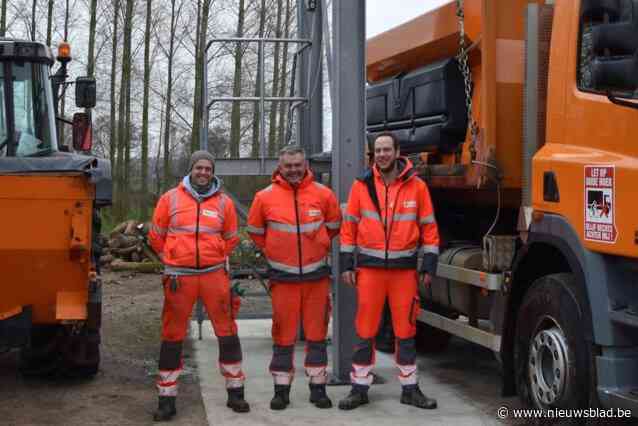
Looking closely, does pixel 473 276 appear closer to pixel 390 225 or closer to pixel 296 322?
pixel 390 225

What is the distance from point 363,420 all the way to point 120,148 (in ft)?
69.4

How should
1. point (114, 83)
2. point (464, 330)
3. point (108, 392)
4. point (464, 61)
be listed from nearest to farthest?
point (464, 330) → point (464, 61) → point (108, 392) → point (114, 83)

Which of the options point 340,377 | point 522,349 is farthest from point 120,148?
point 522,349

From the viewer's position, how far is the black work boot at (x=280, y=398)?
6.37 m

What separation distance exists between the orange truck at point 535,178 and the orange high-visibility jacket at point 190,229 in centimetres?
179

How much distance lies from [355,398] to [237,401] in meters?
0.82

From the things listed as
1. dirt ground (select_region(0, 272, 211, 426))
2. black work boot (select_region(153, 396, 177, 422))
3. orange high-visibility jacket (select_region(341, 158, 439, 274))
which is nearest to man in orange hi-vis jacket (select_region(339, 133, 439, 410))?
orange high-visibility jacket (select_region(341, 158, 439, 274))

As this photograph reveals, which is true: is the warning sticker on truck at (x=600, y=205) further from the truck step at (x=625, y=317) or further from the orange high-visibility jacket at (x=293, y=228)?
the orange high-visibility jacket at (x=293, y=228)

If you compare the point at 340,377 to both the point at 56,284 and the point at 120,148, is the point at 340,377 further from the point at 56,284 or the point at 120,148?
the point at 120,148

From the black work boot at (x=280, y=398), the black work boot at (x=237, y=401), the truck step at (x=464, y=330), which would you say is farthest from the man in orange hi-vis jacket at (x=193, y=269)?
the truck step at (x=464, y=330)

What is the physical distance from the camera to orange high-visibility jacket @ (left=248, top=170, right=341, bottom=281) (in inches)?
251

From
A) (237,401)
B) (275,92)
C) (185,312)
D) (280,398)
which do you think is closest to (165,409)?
(237,401)

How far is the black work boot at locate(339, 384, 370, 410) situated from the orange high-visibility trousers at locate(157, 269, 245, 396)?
2.75 ft

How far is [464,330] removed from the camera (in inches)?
265
